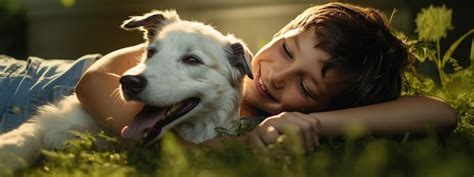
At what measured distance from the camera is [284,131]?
261cm

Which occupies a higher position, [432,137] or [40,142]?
[432,137]

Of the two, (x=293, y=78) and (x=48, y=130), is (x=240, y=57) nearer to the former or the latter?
(x=293, y=78)

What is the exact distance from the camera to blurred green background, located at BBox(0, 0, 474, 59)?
7926 mm

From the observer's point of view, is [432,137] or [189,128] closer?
[432,137]

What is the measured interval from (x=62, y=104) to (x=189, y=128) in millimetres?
742

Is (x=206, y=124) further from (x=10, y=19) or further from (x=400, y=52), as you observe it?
(x=10, y=19)

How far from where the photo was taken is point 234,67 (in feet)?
10.7

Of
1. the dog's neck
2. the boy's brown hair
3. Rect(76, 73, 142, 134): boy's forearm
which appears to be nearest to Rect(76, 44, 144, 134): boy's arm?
Rect(76, 73, 142, 134): boy's forearm

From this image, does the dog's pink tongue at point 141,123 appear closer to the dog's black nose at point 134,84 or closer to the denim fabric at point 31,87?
the dog's black nose at point 134,84

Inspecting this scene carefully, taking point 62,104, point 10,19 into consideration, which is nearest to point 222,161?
point 62,104

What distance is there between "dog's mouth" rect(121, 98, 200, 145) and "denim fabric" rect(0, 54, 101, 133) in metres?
1.03

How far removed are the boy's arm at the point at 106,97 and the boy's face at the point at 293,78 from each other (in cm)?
64

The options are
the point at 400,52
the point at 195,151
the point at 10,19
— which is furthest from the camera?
Answer: the point at 10,19

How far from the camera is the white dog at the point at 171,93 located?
112 inches
